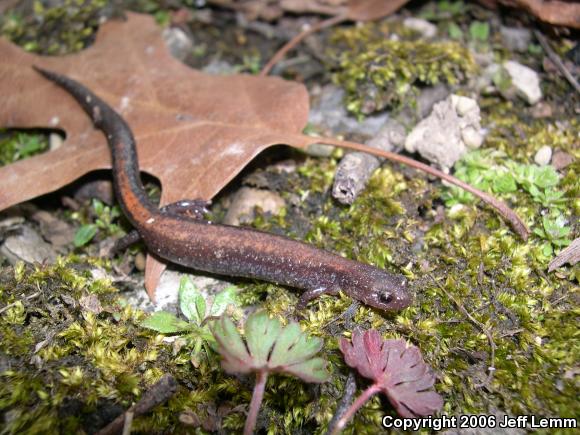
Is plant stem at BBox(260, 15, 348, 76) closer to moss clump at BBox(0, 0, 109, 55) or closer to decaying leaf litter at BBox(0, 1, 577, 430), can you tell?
decaying leaf litter at BBox(0, 1, 577, 430)

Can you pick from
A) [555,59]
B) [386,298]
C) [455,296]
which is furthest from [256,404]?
[555,59]

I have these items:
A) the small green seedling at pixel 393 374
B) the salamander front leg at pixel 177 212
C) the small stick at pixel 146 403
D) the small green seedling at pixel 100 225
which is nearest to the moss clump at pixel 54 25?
the small green seedling at pixel 100 225

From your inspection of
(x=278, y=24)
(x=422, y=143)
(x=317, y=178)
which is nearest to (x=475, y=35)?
(x=422, y=143)

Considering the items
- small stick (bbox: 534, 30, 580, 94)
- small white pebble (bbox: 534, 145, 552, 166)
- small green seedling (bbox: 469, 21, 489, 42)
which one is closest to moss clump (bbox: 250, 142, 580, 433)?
small white pebble (bbox: 534, 145, 552, 166)

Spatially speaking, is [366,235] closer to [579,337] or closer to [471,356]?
[471,356]

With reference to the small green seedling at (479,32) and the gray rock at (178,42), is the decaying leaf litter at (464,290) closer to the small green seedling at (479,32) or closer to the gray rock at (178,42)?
the small green seedling at (479,32)
